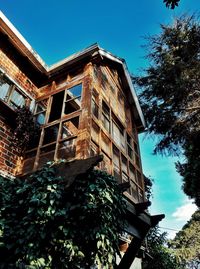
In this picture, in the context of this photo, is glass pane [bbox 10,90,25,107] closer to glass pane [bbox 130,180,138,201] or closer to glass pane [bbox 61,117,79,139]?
glass pane [bbox 61,117,79,139]

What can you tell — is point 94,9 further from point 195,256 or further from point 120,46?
point 195,256

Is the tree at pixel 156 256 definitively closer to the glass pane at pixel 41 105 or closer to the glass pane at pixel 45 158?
the glass pane at pixel 45 158

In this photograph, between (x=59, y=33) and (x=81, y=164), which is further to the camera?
(x=59, y=33)

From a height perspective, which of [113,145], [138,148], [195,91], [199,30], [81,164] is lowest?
[81,164]

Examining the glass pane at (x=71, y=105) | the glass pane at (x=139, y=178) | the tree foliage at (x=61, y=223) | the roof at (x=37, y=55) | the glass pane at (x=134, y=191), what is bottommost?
the tree foliage at (x=61, y=223)

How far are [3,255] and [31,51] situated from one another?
6.41 m

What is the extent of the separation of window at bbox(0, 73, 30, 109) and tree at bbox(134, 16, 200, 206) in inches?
286

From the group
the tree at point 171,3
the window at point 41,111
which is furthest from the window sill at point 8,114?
the tree at point 171,3

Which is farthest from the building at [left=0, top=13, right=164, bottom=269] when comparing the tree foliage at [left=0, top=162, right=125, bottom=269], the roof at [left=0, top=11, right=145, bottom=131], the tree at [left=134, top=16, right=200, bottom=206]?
the tree at [left=134, top=16, right=200, bottom=206]

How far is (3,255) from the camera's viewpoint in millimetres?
4188

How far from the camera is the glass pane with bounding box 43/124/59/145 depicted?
7.31m

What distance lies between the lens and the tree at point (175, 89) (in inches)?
454

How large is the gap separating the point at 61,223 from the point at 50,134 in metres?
3.63

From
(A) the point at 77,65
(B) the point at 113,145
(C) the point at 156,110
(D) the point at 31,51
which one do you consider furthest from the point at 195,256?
(D) the point at 31,51
